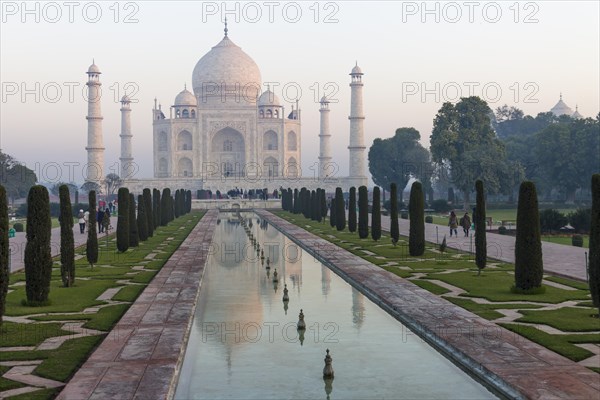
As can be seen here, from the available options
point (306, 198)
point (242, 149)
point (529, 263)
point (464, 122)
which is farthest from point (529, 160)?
point (529, 263)

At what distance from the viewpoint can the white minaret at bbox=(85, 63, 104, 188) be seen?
2625 inches

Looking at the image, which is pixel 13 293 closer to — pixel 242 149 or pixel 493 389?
pixel 493 389

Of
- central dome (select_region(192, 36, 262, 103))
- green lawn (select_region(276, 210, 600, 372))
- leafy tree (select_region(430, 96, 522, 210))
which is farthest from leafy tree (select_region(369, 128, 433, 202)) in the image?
green lawn (select_region(276, 210, 600, 372))

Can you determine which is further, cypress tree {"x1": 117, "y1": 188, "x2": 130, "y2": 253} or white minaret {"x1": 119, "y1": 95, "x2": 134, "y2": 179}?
white minaret {"x1": 119, "y1": 95, "x2": 134, "y2": 179}

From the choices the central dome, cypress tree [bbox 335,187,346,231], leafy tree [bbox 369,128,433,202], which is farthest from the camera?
the central dome

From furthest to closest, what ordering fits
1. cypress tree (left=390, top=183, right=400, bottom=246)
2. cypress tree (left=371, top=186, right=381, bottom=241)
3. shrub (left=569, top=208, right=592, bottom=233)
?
shrub (left=569, top=208, right=592, bottom=233)
cypress tree (left=371, top=186, right=381, bottom=241)
cypress tree (left=390, top=183, right=400, bottom=246)

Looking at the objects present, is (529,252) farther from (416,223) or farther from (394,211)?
(394,211)

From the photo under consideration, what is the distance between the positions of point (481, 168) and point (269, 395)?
38.5 meters

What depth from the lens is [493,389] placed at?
309 inches

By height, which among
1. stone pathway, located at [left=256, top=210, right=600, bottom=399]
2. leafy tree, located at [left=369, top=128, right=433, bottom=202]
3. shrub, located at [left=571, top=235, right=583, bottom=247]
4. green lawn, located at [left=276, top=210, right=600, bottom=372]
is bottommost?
stone pathway, located at [left=256, top=210, right=600, bottom=399]

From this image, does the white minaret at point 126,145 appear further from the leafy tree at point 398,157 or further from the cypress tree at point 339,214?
the cypress tree at point 339,214

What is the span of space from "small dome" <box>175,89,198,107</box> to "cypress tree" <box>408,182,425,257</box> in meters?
60.4

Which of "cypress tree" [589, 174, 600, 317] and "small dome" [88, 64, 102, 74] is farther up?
"small dome" [88, 64, 102, 74]

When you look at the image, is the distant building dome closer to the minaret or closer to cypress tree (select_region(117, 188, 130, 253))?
the minaret
